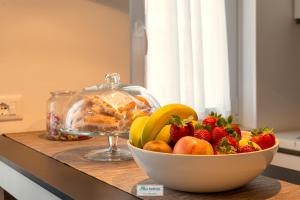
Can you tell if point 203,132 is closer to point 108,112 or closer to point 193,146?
point 193,146

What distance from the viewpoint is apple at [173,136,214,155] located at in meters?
0.98

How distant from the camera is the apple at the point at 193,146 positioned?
0.98m

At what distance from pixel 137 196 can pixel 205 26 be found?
1.88 metres

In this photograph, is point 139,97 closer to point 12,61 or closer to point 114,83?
point 114,83

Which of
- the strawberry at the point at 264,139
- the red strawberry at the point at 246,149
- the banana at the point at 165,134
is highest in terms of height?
the banana at the point at 165,134

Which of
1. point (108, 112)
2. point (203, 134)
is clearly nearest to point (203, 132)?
point (203, 134)

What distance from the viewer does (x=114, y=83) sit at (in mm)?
1614

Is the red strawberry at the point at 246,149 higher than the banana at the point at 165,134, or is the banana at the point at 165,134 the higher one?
the banana at the point at 165,134

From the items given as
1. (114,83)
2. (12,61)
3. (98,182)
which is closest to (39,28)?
(12,61)

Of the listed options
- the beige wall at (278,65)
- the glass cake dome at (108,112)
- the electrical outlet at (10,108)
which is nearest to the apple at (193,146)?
the glass cake dome at (108,112)

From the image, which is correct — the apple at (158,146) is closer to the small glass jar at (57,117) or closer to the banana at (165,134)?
the banana at (165,134)

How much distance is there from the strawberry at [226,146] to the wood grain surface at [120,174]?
10 centimetres

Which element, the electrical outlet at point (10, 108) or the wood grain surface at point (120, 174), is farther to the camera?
the electrical outlet at point (10, 108)

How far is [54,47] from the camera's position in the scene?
6.78 ft
